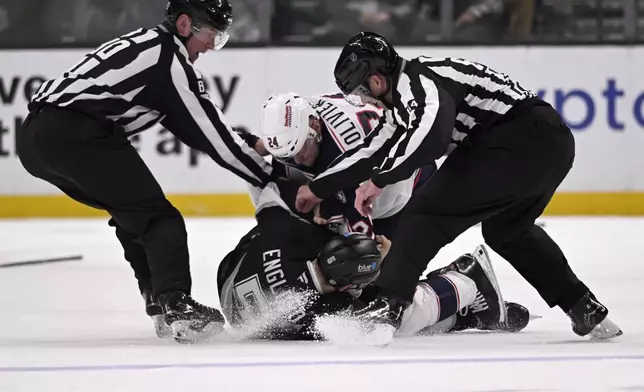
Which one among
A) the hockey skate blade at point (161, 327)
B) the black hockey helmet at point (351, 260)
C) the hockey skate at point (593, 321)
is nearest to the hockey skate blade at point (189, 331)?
the hockey skate blade at point (161, 327)

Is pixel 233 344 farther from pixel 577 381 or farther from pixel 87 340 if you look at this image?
pixel 577 381

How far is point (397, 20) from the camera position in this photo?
9133mm

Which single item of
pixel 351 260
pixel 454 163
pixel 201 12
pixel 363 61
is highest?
pixel 201 12

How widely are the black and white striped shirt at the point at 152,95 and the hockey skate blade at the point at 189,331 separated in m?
0.56

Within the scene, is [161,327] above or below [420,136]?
below

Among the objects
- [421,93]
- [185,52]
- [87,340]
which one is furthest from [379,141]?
[87,340]

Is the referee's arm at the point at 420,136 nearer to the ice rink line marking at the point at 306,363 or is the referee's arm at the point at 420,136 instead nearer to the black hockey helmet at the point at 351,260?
the black hockey helmet at the point at 351,260

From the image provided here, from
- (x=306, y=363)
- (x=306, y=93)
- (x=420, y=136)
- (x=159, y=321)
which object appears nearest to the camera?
(x=306, y=363)

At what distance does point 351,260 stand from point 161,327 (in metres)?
0.67

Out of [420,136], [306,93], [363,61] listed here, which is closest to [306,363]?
[420,136]

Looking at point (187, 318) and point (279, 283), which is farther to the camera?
point (279, 283)

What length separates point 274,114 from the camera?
3924 mm

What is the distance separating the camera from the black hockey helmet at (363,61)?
12.2 feet

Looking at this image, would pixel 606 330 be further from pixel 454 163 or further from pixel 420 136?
pixel 420 136
